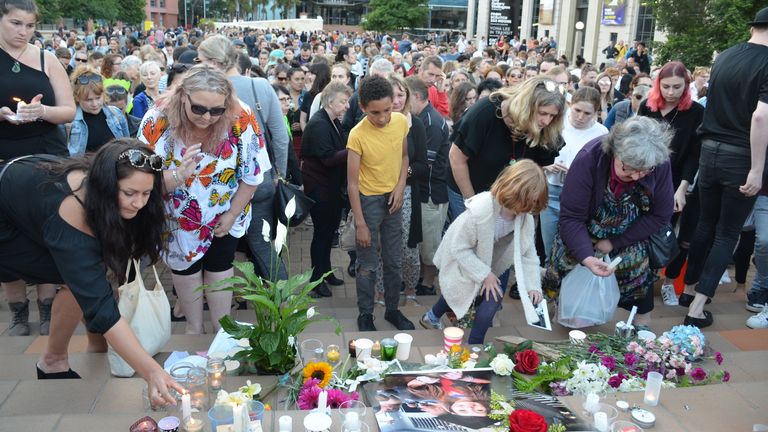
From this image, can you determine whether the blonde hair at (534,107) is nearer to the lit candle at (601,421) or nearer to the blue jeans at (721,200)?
the blue jeans at (721,200)

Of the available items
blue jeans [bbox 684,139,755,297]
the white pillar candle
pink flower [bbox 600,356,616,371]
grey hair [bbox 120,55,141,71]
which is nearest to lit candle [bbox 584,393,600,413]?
pink flower [bbox 600,356,616,371]

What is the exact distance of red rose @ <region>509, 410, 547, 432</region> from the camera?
2.28 meters

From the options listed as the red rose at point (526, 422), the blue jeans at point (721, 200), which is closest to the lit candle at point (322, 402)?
the red rose at point (526, 422)

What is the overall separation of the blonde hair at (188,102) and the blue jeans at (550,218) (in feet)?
8.00

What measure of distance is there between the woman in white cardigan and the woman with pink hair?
160 centimetres

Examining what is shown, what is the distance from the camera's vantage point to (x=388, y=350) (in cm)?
311

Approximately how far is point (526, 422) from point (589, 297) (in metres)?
1.66

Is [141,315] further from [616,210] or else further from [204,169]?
[616,210]

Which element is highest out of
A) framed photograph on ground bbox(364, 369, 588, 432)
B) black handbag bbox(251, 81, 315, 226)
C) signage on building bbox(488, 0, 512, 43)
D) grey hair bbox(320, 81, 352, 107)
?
signage on building bbox(488, 0, 512, 43)

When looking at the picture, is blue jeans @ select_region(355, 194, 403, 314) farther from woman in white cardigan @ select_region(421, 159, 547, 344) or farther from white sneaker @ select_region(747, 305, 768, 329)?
white sneaker @ select_region(747, 305, 768, 329)

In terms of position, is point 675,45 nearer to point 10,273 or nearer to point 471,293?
point 471,293

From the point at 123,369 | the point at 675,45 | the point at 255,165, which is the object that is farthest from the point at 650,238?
the point at 675,45

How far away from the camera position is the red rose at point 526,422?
2.28 metres

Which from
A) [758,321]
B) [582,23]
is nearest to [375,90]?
[758,321]
